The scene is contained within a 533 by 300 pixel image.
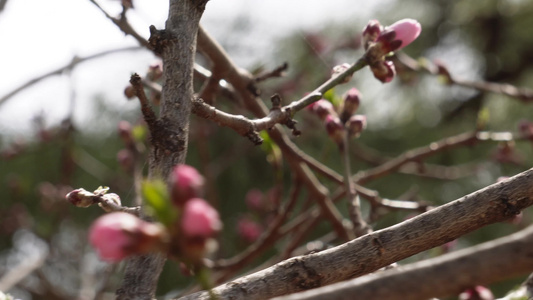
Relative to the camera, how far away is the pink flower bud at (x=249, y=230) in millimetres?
3291

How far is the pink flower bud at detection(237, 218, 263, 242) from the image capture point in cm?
329

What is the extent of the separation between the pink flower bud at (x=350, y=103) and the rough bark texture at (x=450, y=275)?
1208 millimetres

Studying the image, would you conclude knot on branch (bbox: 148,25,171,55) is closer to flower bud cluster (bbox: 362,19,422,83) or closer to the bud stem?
flower bud cluster (bbox: 362,19,422,83)

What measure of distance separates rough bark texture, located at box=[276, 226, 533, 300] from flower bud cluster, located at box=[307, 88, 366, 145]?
1189 millimetres

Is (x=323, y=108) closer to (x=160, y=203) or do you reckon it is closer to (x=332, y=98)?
(x=332, y=98)

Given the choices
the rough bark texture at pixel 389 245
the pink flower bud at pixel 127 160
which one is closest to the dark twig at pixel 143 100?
the rough bark texture at pixel 389 245

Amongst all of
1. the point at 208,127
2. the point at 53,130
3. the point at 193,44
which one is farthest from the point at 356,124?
the point at 53,130

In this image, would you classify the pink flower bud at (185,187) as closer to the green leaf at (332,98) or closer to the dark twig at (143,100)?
the dark twig at (143,100)

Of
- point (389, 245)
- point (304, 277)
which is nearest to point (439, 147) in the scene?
point (389, 245)

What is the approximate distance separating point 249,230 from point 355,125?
5.14 feet

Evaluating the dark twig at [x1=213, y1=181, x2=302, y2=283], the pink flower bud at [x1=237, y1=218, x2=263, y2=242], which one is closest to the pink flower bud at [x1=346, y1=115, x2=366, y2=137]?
the dark twig at [x1=213, y1=181, x2=302, y2=283]

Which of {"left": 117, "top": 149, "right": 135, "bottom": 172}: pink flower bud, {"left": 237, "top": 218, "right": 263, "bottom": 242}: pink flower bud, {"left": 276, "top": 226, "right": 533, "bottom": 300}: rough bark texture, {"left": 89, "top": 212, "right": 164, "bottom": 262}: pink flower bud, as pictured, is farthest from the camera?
{"left": 237, "top": 218, "right": 263, "bottom": 242}: pink flower bud

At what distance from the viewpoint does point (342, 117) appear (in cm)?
189

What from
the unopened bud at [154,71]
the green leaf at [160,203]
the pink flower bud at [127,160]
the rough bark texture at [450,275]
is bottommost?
the rough bark texture at [450,275]
